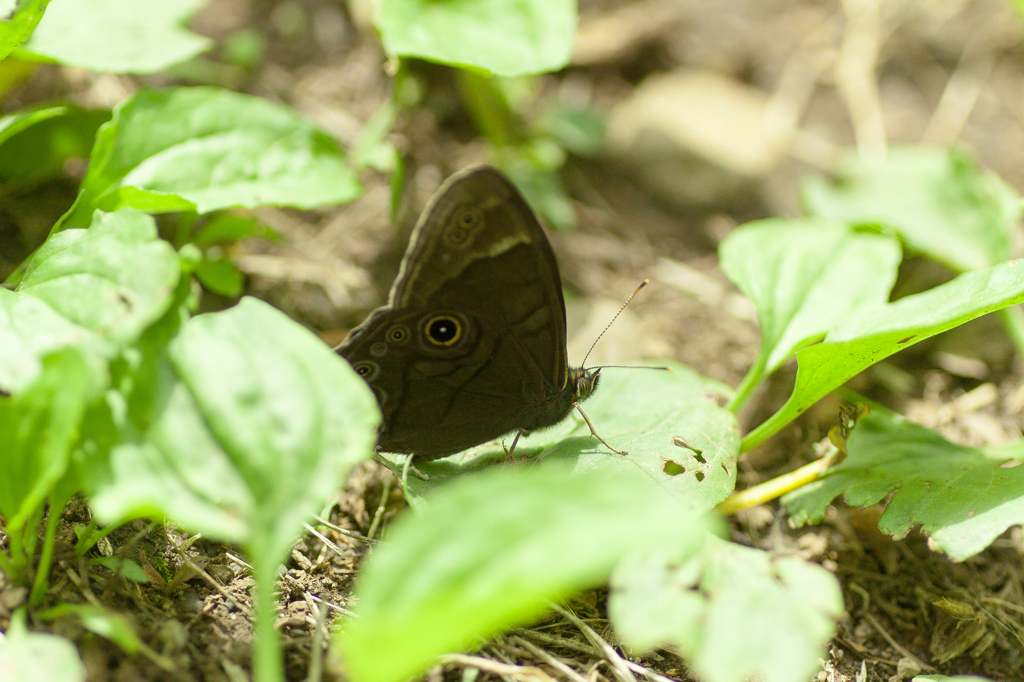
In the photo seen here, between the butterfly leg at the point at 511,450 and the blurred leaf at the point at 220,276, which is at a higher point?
the blurred leaf at the point at 220,276

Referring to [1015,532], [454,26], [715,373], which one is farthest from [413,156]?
[1015,532]

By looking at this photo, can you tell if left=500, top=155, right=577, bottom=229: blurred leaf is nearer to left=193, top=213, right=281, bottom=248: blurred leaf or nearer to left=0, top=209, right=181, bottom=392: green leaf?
left=193, top=213, right=281, bottom=248: blurred leaf

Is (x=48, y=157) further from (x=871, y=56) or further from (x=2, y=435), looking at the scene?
(x=871, y=56)

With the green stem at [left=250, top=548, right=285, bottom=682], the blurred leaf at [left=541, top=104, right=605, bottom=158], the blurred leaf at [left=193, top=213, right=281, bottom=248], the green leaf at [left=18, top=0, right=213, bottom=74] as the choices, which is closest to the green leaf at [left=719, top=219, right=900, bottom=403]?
the blurred leaf at [left=541, top=104, right=605, bottom=158]

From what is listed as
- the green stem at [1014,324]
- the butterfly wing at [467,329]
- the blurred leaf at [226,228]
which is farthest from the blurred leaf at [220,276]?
the green stem at [1014,324]

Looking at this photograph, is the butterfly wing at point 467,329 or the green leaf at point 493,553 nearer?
the green leaf at point 493,553

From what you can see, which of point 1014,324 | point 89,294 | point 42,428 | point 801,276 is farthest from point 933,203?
point 42,428

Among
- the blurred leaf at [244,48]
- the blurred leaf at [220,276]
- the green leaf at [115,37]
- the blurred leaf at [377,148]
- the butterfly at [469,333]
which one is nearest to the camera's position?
the butterfly at [469,333]

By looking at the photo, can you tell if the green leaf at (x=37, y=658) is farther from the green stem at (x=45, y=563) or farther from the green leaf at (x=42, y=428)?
the green leaf at (x=42, y=428)
